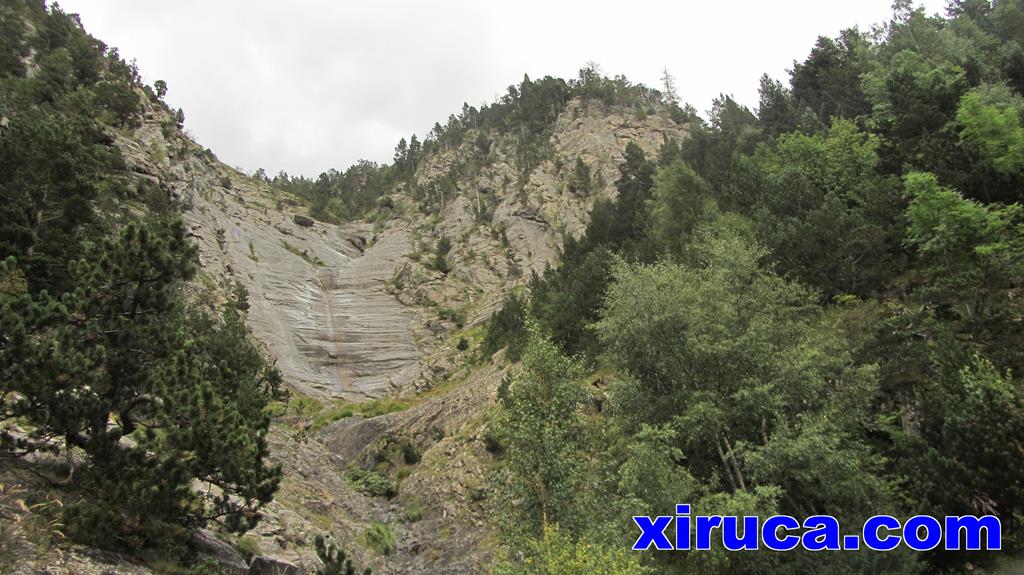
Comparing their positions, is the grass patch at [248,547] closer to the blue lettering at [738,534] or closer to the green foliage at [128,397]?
the green foliage at [128,397]

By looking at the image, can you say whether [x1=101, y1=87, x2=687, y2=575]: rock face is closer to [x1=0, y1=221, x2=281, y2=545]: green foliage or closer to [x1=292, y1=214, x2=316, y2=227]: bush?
[x1=292, y1=214, x2=316, y2=227]: bush

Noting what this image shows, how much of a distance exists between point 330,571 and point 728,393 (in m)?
12.1

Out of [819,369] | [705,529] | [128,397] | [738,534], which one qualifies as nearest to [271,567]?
[128,397]

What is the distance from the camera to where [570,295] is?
33.4 metres

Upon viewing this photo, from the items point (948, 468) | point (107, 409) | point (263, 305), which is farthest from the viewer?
point (263, 305)

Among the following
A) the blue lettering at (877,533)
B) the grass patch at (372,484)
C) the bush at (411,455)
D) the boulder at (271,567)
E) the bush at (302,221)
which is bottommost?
the grass patch at (372,484)

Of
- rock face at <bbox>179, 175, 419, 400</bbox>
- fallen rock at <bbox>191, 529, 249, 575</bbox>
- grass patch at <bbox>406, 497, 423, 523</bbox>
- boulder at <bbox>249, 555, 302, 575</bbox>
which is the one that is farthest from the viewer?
rock face at <bbox>179, 175, 419, 400</bbox>

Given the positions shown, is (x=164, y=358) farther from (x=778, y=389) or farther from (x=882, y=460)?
(x=882, y=460)

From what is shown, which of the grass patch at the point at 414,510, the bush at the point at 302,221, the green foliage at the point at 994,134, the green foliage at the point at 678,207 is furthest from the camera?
the bush at the point at 302,221

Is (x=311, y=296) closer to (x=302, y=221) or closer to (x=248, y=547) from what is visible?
(x=302, y=221)

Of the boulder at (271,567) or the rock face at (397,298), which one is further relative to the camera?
the rock face at (397,298)

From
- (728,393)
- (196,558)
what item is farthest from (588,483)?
(196,558)

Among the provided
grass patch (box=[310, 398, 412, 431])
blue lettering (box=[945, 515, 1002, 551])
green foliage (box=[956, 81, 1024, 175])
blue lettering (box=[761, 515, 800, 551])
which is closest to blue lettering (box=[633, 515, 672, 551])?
blue lettering (box=[761, 515, 800, 551])

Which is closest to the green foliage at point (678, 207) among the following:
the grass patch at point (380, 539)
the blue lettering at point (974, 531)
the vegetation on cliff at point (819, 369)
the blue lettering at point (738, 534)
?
the vegetation on cliff at point (819, 369)
